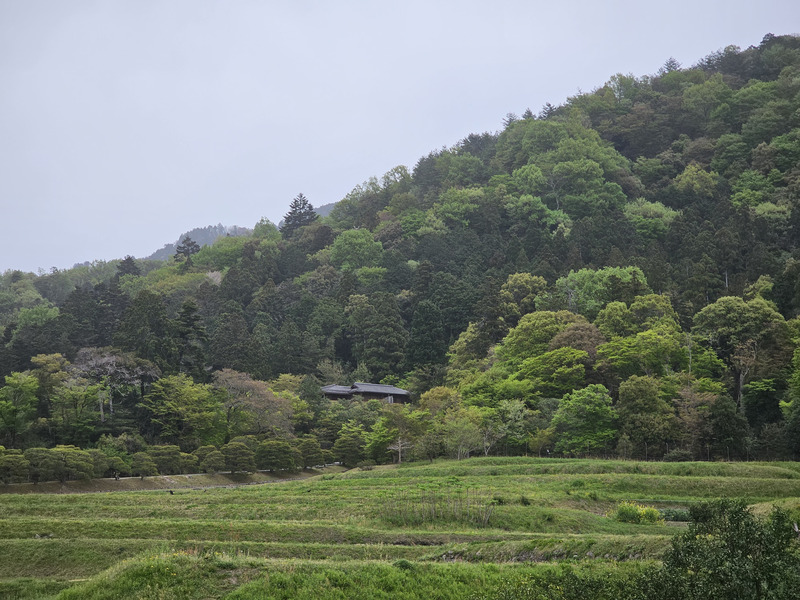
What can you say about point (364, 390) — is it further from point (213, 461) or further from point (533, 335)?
point (213, 461)

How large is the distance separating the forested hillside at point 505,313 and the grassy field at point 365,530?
7.45 metres

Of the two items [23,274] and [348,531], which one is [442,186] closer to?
[23,274]

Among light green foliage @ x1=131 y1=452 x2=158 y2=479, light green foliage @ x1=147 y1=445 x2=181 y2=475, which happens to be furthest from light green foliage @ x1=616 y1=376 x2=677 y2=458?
light green foliage @ x1=131 y1=452 x2=158 y2=479

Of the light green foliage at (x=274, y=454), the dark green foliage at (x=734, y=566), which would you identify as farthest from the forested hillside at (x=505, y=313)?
the dark green foliage at (x=734, y=566)

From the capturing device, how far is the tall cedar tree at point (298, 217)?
385ft

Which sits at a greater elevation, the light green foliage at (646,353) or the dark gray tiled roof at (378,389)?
the light green foliage at (646,353)

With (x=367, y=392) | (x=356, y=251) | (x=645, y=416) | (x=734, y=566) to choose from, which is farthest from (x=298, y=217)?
(x=734, y=566)

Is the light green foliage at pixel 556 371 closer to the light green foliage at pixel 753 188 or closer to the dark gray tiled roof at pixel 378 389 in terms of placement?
the dark gray tiled roof at pixel 378 389

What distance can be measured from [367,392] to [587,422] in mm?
25021

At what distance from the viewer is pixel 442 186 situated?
10669cm

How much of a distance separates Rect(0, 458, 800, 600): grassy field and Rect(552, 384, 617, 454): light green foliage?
406 cm

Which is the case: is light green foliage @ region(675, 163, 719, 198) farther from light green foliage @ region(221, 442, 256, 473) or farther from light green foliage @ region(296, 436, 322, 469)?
light green foliage @ region(221, 442, 256, 473)

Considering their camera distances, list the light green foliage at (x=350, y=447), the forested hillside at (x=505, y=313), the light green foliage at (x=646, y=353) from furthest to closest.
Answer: the light green foliage at (x=350, y=447) < the light green foliage at (x=646, y=353) < the forested hillside at (x=505, y=313)

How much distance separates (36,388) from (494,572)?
4217 centimetres
